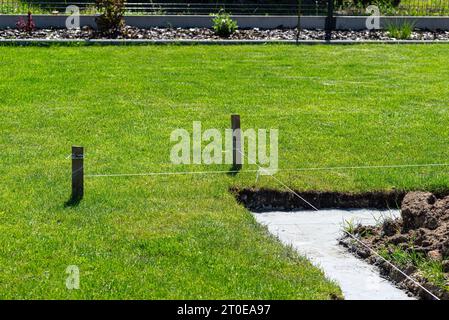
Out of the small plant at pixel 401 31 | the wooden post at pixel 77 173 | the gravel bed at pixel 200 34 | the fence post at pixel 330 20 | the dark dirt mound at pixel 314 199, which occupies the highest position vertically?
the fence post at pixel 330 20

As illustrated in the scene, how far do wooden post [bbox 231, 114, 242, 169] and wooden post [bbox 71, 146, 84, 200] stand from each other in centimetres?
178

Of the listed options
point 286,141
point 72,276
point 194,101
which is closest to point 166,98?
point 194,101

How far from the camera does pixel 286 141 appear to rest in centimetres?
1009

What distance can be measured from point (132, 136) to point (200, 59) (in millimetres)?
5530

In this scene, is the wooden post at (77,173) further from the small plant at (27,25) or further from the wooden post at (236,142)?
the small plant at (27,25)

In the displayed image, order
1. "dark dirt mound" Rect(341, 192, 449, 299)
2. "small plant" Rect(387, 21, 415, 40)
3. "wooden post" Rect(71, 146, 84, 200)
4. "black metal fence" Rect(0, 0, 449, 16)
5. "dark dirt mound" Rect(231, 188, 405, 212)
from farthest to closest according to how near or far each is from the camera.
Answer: "black metal fence" Rect(0, 0, 449, 16) < "small plant" Rect(387, 21, 415, 40) < "dark dirt mound" Rect(231, 188, 405, 212) < "wooden post" Rect(71, 146, 84, 200) < "dark dirt mound" Rect(341, 192, 449, 299)

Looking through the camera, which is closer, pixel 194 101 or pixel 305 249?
pixel 305 249

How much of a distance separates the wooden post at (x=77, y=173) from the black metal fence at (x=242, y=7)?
11961mm

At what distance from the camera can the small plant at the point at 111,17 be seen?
17266 mm

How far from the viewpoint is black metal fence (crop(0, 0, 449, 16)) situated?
1983cm

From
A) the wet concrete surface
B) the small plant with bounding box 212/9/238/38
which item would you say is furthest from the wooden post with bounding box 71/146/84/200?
the small plant with bounding box 212/9/238/38

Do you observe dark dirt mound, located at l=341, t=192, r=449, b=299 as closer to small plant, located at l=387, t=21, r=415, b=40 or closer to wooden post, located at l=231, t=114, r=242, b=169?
wooden post, located at l=231, t=114, r=242, b=169

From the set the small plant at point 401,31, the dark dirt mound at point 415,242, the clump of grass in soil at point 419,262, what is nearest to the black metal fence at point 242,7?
the small plant at point 401,31

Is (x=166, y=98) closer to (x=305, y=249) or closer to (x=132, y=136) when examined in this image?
(x=132, y=136)
